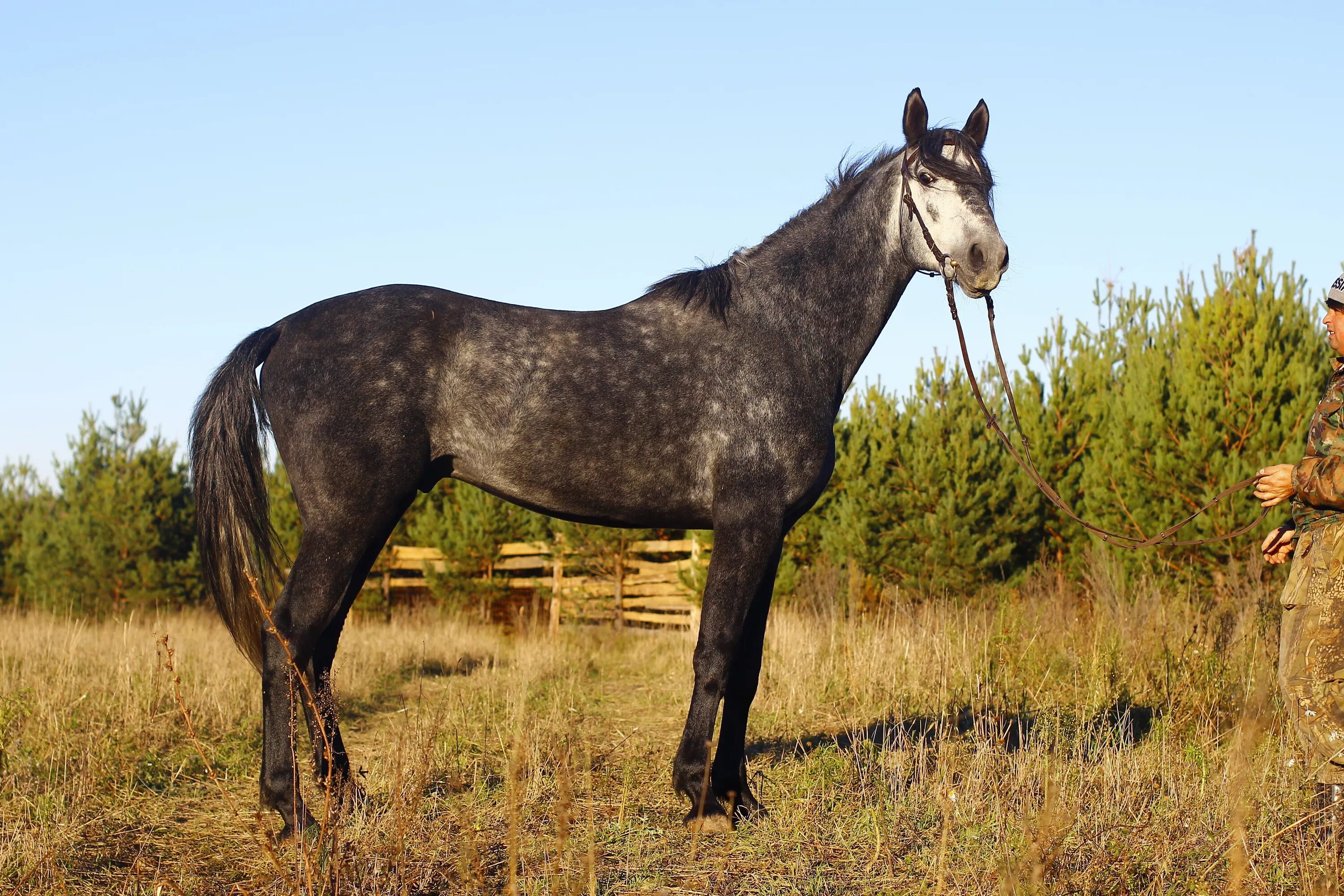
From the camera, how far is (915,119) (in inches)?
182

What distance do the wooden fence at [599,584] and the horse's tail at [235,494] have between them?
12.9 metres

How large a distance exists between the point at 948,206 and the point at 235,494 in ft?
11.3

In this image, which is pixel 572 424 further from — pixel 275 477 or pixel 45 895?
pixel 275 477

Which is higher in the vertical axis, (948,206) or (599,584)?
(948,206)

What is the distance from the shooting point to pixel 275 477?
21.1 meters

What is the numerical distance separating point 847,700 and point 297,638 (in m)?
4.84

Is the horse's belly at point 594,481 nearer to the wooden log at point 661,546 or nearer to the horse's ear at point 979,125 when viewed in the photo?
the horse's ear at point 979,125

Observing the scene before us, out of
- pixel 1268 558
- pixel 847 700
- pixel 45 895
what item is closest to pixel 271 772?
pixel 45 895

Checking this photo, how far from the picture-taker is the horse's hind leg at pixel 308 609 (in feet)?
13.5

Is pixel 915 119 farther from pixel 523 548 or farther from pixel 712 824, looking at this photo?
pixel 523 548

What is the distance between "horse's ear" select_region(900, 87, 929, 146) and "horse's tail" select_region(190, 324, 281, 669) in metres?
3.14

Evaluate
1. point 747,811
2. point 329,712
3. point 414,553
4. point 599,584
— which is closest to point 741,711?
point 747,811

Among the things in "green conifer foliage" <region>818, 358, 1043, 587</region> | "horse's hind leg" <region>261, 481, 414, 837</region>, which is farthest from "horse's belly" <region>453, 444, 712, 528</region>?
"green conifer foliage" <region>818, 358, 1043, 587</region>

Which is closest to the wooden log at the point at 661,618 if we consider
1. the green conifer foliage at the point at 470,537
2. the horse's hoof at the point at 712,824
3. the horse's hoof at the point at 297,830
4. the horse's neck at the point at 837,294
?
the green conifer foliage at the point at 470,537
